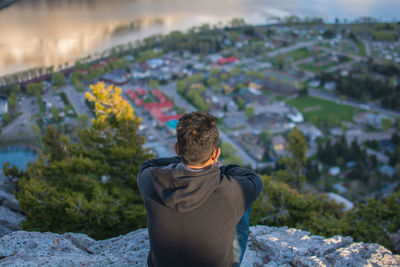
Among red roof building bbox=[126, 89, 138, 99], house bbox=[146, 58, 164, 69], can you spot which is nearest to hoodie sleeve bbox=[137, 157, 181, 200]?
red roof building bbox=[126, 89, 138, 99]

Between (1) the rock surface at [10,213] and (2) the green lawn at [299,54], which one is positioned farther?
(2) the green lawn at [299,54]

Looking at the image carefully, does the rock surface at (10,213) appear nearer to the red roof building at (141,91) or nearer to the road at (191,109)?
the road at (191,109)

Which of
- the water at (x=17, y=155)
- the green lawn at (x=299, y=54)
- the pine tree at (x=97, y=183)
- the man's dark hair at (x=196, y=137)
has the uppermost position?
the man's dark hair at (x=196, y=137)

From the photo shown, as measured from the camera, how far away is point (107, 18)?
23281mm

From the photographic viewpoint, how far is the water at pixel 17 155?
261 inches

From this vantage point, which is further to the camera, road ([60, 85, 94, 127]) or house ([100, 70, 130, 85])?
house ([100, 70, 130, 85])

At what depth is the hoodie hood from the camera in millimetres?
932

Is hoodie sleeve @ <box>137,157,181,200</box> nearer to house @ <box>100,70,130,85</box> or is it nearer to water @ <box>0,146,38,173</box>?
water @ <box>0,146,38,173</box>

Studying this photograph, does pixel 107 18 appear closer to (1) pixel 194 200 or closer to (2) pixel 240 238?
(2) pixel 240 238

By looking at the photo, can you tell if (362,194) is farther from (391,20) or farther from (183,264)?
(391,20)

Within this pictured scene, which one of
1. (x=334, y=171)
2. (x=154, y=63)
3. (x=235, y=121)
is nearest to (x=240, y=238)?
(x=334, y=171)

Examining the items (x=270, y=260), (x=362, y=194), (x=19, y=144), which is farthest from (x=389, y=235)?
(x=19, y=144)

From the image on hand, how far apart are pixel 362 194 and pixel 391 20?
89.3 ft

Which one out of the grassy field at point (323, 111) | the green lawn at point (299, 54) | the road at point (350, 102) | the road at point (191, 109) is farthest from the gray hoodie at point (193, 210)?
the green lawn at point (299, 54)
